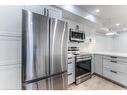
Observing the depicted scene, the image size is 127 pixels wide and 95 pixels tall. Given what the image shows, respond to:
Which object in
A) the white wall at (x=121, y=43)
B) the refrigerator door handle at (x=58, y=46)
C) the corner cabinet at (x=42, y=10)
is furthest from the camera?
the white wall at (x=121, y=43)

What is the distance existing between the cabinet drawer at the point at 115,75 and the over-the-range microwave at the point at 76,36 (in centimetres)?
143

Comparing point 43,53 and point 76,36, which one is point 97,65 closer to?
point 76,36

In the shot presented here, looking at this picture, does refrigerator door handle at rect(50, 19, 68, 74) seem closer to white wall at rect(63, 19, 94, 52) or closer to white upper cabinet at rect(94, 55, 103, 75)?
white wall at rect(63, 19, 94, 52)

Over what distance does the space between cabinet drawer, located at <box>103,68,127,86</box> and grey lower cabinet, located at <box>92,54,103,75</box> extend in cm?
25

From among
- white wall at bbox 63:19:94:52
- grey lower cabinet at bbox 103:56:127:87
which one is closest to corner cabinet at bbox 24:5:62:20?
white wall at bbox 63:19:94:52

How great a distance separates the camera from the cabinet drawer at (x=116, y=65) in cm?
280

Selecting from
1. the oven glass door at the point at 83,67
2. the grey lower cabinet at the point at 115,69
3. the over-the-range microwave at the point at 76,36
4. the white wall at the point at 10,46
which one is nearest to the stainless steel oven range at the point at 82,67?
the oven glass door at the point at 83,67

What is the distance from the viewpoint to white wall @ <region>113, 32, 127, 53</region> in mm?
7354

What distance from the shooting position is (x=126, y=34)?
7242 mm

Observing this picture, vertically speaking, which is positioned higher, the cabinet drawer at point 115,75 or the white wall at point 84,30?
the white wall at point 84,30

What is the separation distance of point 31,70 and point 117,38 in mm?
7931

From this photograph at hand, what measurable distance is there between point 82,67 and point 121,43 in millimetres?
5634

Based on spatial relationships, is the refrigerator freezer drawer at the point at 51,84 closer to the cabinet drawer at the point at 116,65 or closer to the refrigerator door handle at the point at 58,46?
the refrigerator door handle at the point at 58,46

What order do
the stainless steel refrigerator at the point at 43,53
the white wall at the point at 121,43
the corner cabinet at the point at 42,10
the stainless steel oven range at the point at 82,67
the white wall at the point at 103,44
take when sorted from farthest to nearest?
the white wall at the point at 121,43 → the white wall at the point at 103,44 → the stainless steel oven range at the point at 82,67 → the corner cabinet at the point at 42,10 → the stainless steel refrigerator at the point at 43,53
